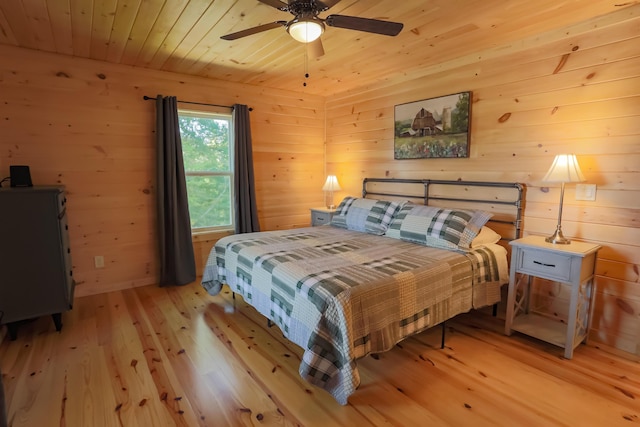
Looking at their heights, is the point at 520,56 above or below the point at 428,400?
above

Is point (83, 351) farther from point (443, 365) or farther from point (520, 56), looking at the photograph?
point (520, 56)

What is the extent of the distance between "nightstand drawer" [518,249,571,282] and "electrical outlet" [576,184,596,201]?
0.55m

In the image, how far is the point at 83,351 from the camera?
2.39 meters

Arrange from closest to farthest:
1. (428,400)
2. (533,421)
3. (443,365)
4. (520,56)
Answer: (533,421) → (428,400) → (443,365) → (520,56)

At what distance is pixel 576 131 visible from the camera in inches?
98.7

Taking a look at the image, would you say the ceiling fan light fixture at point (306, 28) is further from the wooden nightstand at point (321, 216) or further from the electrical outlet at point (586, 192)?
the wooden nightstand at point (321, 216)

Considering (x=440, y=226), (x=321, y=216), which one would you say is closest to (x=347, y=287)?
(x=440, y=226)

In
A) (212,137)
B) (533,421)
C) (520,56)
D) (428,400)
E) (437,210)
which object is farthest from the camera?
(212,137)

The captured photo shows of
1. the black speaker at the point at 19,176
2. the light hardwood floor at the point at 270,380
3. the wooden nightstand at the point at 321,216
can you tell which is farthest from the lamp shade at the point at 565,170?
the black speaker at the point at 19,176

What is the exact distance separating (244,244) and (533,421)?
7.14 ft

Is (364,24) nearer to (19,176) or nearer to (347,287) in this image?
(347,287)

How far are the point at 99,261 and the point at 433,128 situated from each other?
3.59 m

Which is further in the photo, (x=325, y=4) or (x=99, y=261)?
(x=99, y=261)

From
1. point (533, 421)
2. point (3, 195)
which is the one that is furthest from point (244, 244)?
point (533, 421)
